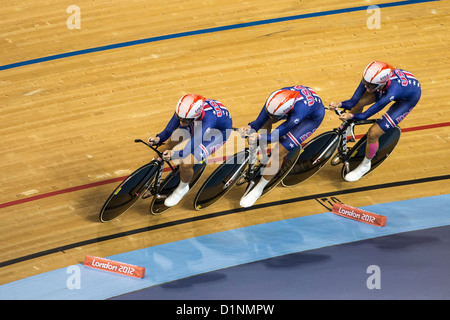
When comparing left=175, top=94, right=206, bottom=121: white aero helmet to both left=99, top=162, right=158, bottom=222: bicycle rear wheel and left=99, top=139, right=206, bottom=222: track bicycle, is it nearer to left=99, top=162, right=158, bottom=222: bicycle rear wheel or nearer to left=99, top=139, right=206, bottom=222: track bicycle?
left=99, top=139, right=206, bottom=222: track bicycle

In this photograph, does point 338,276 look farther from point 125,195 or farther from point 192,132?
point 125,195

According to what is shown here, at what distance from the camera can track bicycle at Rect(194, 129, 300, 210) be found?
609 centimetres

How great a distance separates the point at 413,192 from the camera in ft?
20.5

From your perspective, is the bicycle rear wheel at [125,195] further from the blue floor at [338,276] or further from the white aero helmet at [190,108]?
the blue floor at [338,276]

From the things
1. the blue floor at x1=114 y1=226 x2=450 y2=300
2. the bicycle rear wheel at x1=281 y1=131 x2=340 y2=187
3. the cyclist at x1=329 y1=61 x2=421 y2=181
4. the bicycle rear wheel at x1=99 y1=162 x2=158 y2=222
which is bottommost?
the blue floor at x1=114 y1=226 x2=450 y2=300

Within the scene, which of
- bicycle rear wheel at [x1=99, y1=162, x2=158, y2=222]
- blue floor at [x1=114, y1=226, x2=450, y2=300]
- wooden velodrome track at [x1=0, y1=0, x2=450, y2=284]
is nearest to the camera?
blue floor at [x1=114, y1=226, x2=450, y2=300]

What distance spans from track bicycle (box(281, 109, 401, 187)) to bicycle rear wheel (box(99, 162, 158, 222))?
1.30 meters

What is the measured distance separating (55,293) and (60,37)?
3.87 meters

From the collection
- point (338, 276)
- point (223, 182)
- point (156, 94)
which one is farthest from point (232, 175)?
point (156, 94)

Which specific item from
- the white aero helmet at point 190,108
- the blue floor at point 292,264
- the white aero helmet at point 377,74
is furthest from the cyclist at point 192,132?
the white aero helmet at point 377,74

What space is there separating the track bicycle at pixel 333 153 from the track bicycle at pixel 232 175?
0.24m

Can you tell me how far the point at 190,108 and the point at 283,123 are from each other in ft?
2.80

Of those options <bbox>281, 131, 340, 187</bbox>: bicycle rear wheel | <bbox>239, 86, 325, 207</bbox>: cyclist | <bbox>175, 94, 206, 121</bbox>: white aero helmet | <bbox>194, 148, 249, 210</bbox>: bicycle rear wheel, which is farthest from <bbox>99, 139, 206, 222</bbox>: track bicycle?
<bbox>281, 131, 340, 187</bbox>: bicycle rear wheel

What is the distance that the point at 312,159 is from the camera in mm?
6328
